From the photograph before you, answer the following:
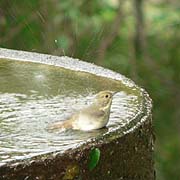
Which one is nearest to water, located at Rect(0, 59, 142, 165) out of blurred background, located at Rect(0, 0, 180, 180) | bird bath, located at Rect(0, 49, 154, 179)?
bird bath, located at Rect(0, 49, 154, 179)

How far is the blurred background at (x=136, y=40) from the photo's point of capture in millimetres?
4383

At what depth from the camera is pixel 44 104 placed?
2162mm

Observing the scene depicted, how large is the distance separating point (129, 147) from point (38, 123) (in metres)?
0.24

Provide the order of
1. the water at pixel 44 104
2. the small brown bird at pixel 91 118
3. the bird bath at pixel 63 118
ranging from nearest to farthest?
1. the bird bath at pixel 63 118
2. the water at pixel 44 104
3. the small brown bird at pixel 91 118

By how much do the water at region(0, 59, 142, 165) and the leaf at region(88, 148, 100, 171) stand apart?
0.16ft

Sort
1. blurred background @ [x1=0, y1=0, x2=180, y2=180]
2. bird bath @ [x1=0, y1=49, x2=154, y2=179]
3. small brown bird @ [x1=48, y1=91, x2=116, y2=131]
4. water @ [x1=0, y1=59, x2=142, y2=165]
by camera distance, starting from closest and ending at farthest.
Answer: bird bath @ [x1=0, y1=49, x2=154, y2=179] → water @ [x1=0, y1=59, x2=142, y2=165] → small brown bird @ [x1=48, y1=91, x2=116, y2=131] → blurred background @ [x1=0, y1=0, x2=180, y2=180]

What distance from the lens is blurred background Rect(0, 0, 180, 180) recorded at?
438 cm

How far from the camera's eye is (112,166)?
1.88m

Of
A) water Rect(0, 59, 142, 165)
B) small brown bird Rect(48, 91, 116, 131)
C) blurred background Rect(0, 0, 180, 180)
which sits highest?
small brown bird Rect(48, 91, 116, 131)

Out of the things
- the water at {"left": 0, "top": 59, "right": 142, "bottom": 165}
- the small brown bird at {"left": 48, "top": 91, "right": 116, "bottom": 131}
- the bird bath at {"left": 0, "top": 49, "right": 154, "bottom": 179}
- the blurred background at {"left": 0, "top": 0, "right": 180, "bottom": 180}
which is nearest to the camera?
the bird bath at {"left": 0, "top": 49, "right": 154, "bottom": 179}

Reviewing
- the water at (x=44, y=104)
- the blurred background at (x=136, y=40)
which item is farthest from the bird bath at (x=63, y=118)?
the blurred background at (x=136, y=40)

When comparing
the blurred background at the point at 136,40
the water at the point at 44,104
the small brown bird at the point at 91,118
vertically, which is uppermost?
the small brown bird at the point at 91,118

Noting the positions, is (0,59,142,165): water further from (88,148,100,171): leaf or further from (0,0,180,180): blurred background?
(0,0,180,180): blurred background

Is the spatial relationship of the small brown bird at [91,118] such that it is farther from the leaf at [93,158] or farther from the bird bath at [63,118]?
the leaf at [93,158]
